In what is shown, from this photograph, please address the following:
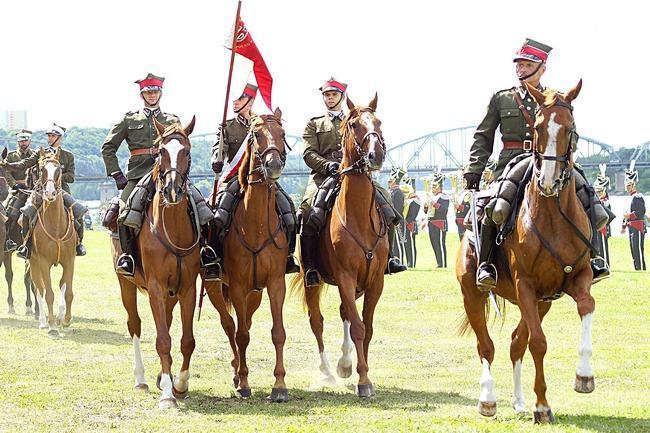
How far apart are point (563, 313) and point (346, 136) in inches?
425

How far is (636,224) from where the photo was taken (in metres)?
33.7

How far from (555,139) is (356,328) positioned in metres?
4.07

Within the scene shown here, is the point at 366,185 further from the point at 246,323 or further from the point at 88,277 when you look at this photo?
the point at 88,277

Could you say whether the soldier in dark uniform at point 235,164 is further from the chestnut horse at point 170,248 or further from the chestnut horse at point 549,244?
the chestnut horse at point 549,244

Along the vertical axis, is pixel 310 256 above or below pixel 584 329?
above

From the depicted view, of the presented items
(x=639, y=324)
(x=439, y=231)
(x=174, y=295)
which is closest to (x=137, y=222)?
(x=174, y=295)

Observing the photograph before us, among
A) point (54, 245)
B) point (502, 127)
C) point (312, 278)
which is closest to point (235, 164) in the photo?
point (312, 278)

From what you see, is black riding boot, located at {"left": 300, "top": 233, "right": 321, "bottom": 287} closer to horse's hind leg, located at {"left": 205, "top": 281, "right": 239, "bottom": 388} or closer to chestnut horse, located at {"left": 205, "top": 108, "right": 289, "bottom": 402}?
chestnut horse, located at {"left": 205, "top": 108, "right": 289, "bottom": 402}

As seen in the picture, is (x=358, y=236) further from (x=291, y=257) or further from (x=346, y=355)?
(x=346, y=355)

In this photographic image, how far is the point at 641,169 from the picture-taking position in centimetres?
11056

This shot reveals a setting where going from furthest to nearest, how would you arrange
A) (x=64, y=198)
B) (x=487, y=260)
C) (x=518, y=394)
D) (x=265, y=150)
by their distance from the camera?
(x=64, y=198) < (x=265, y=150) < (x=518, y=394) < (x=487, y=260)

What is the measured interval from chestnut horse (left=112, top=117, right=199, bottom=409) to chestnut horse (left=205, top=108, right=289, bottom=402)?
0.55 m

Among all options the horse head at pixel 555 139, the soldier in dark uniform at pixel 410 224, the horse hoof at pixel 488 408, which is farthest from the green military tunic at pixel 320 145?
the soldier in dark uniform at pixel 410 224

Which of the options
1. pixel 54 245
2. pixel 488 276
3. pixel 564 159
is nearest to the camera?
pixel 564 159
